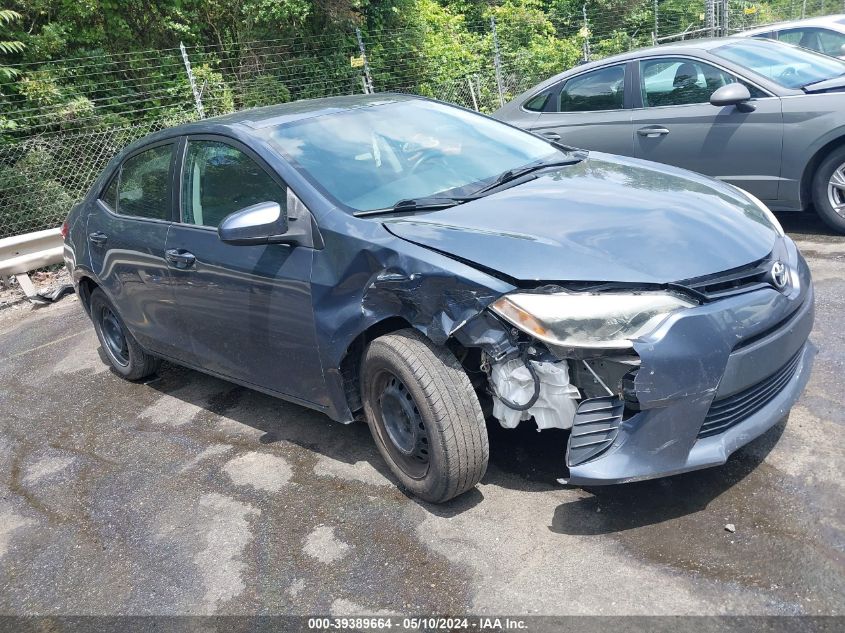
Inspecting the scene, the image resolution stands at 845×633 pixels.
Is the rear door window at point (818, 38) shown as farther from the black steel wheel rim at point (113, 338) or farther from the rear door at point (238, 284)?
the black steel wheel rim at point (113, 338)

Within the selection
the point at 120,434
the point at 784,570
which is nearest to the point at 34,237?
the point at 120,434

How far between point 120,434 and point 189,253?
1.32 m

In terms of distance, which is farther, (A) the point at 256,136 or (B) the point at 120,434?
(B) the point at 120,434

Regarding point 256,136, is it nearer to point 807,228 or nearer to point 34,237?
point 807,228

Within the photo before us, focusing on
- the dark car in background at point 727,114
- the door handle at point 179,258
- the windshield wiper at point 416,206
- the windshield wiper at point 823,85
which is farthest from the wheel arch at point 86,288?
the windshield wiper at point 823,85

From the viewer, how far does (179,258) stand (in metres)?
4.13

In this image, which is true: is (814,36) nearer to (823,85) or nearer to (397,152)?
(823,85)

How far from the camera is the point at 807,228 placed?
634 centimetres

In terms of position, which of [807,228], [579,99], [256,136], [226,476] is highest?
[256,136]

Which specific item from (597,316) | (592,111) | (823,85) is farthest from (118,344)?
(823,85)

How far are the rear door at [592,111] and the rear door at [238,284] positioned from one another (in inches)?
136

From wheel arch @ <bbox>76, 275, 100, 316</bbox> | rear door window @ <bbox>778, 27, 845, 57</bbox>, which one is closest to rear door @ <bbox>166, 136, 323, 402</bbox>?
wheel arch @ <bbox>76, 275, 100, 316</bbox>

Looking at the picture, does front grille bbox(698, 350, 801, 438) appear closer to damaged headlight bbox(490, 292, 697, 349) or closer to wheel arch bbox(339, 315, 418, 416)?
damaged headlight bbox(490, 292, 697, 349)

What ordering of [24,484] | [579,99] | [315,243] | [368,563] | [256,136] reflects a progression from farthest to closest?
[579,99] → [24,484] → [256,136] → [315,243] → [368,563]
